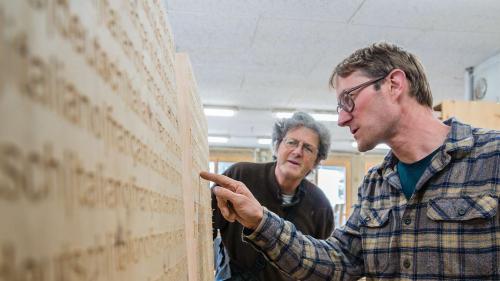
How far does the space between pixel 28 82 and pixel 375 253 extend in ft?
4.06

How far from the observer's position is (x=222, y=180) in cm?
102

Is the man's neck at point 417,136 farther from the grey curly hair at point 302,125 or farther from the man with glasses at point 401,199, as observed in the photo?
the grey curly hair at point 302,125

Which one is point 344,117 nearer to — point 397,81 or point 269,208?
point 397,81

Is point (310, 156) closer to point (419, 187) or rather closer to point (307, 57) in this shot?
point (419, 187)

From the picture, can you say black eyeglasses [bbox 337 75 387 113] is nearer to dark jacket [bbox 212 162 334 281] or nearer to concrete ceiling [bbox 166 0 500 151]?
dark jacket [bbox 212 162 334 281]

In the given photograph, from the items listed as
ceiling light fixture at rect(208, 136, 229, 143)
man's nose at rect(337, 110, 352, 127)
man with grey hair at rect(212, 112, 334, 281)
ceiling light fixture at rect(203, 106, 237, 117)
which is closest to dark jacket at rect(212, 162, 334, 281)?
man with grey hair at rect(212, 112, 334, 281)

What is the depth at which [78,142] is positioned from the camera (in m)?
0.23

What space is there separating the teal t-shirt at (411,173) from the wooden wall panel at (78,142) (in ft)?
3.26

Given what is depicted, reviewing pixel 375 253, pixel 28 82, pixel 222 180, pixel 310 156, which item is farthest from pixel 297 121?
pixel 28 82

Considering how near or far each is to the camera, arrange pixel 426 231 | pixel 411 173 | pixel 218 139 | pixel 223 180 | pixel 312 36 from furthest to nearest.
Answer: pixel 218 139, pixel 312 36, pixel 411 173, pixel 426 231, pixel 223 180

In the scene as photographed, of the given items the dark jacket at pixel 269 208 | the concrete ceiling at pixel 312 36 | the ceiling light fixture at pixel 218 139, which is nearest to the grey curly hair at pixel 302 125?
the dark jacket at pixel 269 208

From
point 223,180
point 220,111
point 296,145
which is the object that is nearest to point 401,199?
point 223,180

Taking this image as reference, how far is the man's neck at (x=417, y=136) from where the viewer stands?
121 cm

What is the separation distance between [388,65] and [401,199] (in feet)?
1.45
